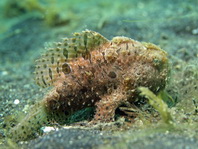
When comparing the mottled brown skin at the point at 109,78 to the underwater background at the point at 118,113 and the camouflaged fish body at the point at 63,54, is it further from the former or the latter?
the underwater background at the point at 118,113

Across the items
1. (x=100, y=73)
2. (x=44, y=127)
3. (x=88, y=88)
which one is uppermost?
(x=100, y=73)

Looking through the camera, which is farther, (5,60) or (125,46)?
(5,60)

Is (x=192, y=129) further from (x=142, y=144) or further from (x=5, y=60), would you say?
(x=5, y=60)

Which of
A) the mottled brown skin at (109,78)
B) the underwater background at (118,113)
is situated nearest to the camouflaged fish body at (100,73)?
the mottled brown skin at (109,78)

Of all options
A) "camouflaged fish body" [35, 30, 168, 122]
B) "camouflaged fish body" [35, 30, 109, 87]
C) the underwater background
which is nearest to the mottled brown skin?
"camouflaged fish body" [35, 30, 168, 122]

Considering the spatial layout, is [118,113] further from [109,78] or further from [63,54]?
[63,54]

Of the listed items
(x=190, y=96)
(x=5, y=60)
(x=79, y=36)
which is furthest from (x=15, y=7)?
(x=190, y=96)
